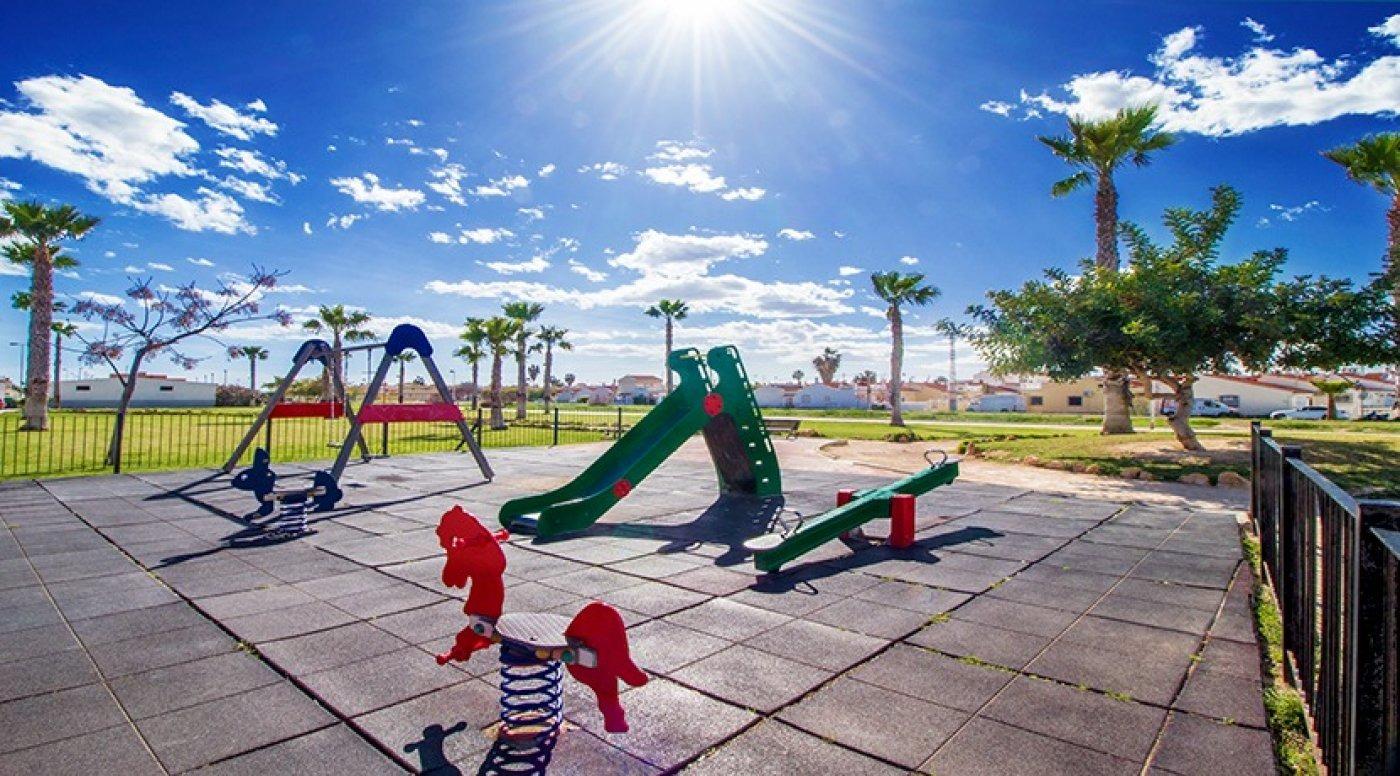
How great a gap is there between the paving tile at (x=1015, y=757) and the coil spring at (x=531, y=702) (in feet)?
5.38

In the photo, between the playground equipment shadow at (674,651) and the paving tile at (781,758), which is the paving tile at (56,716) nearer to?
the playground equipment shadow at (674,651)

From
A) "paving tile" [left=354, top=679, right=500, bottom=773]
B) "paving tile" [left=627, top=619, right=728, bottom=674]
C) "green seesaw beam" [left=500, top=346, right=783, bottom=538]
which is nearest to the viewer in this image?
"paving tile" [left=354, top=679, right=500, bottom=773]

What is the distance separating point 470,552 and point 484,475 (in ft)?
32.0

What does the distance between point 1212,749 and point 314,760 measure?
3.91 meters

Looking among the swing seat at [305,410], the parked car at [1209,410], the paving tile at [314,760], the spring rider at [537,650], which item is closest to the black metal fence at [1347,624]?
the spring rider at [537,650]

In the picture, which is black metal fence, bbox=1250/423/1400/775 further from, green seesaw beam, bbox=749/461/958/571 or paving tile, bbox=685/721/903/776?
green seesaw beam, bbox=749/461/958/571

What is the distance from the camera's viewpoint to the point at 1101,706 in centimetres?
348

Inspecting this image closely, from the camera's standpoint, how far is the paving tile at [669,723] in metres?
3.05

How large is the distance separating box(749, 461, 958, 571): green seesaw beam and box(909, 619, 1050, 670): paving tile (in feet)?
5.24

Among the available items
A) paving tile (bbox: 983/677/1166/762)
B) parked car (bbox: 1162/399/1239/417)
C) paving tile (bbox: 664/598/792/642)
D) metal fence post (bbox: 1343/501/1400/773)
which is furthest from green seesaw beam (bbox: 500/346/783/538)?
parked car (bbox: 1162/399/1239/417)

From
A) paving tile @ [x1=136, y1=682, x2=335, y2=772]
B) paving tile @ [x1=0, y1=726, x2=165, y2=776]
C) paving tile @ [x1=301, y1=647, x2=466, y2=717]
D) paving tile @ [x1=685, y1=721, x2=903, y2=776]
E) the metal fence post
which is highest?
the metal fence post

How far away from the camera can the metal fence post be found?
6.29 ft

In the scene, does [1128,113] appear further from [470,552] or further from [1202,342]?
[470,552]

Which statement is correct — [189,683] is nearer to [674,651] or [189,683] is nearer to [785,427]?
[674,651]
